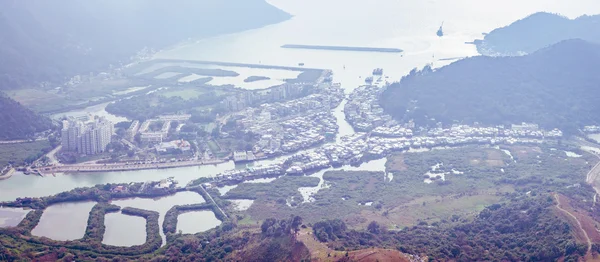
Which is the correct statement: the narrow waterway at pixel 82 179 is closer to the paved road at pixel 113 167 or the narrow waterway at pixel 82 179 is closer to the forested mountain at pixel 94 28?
the paved road at pixel 113 167

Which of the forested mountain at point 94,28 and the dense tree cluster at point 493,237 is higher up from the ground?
the forested mountain at point 94,28

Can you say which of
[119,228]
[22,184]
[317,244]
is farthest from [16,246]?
[317,244]

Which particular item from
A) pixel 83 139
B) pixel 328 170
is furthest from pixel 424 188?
pixel 83 139

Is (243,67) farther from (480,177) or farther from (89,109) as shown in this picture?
(480,177)

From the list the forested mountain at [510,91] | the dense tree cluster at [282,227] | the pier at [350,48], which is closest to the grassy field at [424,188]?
the dense tree cluster at [282,227]

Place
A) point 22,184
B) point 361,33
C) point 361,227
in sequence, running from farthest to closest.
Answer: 1. point 361,33
2. point 22,184
3. point 361,227

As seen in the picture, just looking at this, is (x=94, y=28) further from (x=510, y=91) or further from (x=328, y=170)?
(x=510, y=91)

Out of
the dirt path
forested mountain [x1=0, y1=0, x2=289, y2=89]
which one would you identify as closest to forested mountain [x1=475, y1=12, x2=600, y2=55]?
forested mountain [x1=0, y1=0, x2=289, y2=89]
